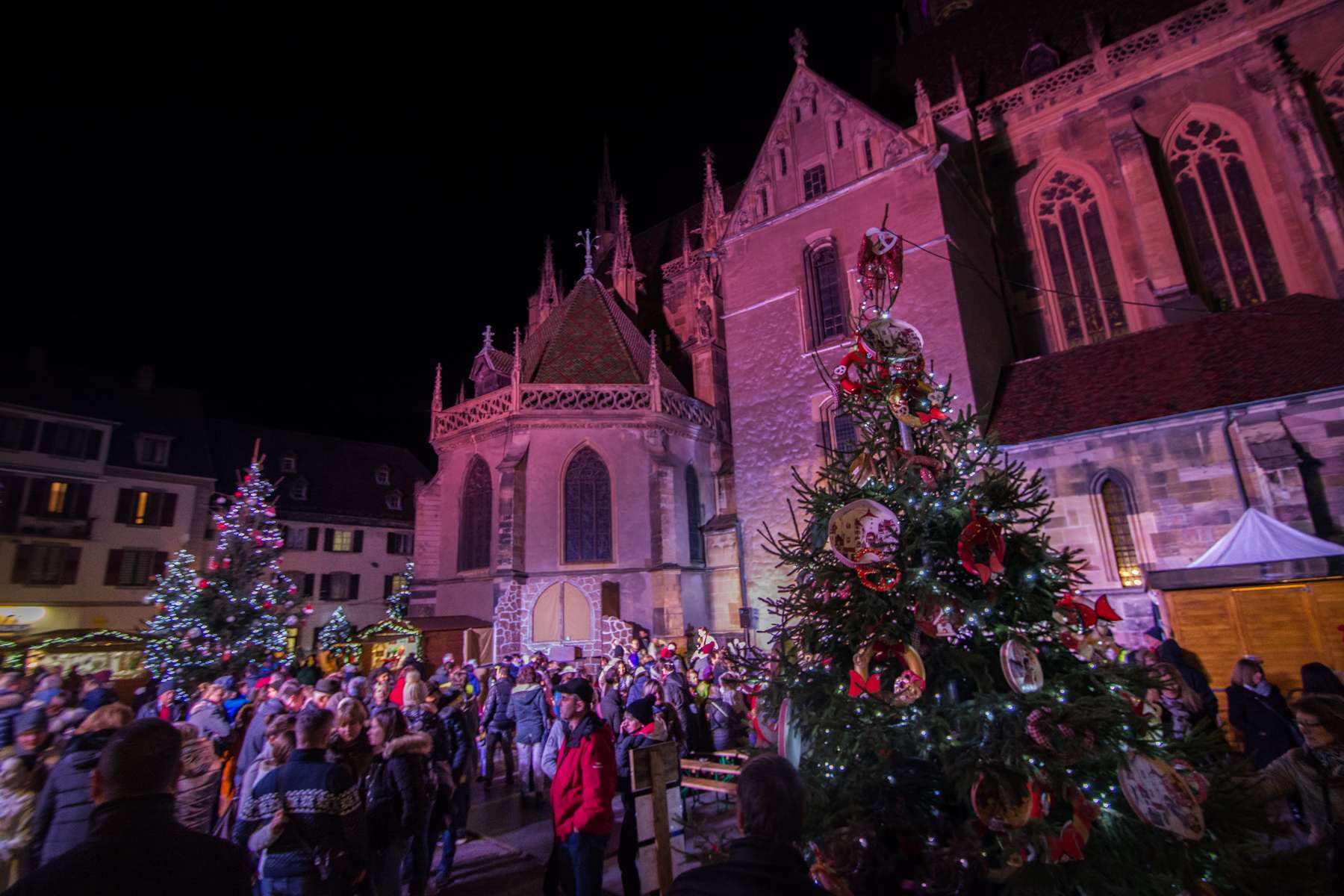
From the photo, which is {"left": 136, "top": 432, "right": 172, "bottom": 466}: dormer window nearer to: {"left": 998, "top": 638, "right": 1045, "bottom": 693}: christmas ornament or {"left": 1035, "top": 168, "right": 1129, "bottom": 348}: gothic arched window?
{"left": 998, "top": 638, "right": 1045, "bottom": 693}: christmas ornament

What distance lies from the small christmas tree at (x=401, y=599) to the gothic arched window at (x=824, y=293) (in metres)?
25.2

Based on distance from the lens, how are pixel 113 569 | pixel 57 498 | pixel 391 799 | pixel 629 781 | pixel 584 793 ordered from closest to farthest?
pixel 391 799
pixel 584 793
pixel 629 781
pixel 57 498
pixel 113 569

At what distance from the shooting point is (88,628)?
24.5 meters

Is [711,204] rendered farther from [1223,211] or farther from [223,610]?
[223,610]

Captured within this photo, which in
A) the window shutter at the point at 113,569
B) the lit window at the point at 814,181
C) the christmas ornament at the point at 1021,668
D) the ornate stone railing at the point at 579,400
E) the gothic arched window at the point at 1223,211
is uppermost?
the lit window at the point at 814,181

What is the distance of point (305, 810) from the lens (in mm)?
3750

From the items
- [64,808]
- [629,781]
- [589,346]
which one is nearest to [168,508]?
[589,346]

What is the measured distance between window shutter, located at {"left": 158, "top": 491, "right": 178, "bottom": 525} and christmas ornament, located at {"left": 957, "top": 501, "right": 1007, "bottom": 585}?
32.6m

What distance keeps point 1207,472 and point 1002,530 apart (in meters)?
10.3

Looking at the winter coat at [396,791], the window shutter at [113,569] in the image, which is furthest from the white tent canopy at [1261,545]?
the window shutter at [113,569]

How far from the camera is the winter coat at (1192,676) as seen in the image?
24.5 feet

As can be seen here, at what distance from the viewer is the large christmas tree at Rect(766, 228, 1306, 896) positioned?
3.40 meters

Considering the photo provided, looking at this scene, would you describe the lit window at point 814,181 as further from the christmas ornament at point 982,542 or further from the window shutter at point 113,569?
the window shutter at point 113,569

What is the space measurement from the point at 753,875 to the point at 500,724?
30.1 ft
